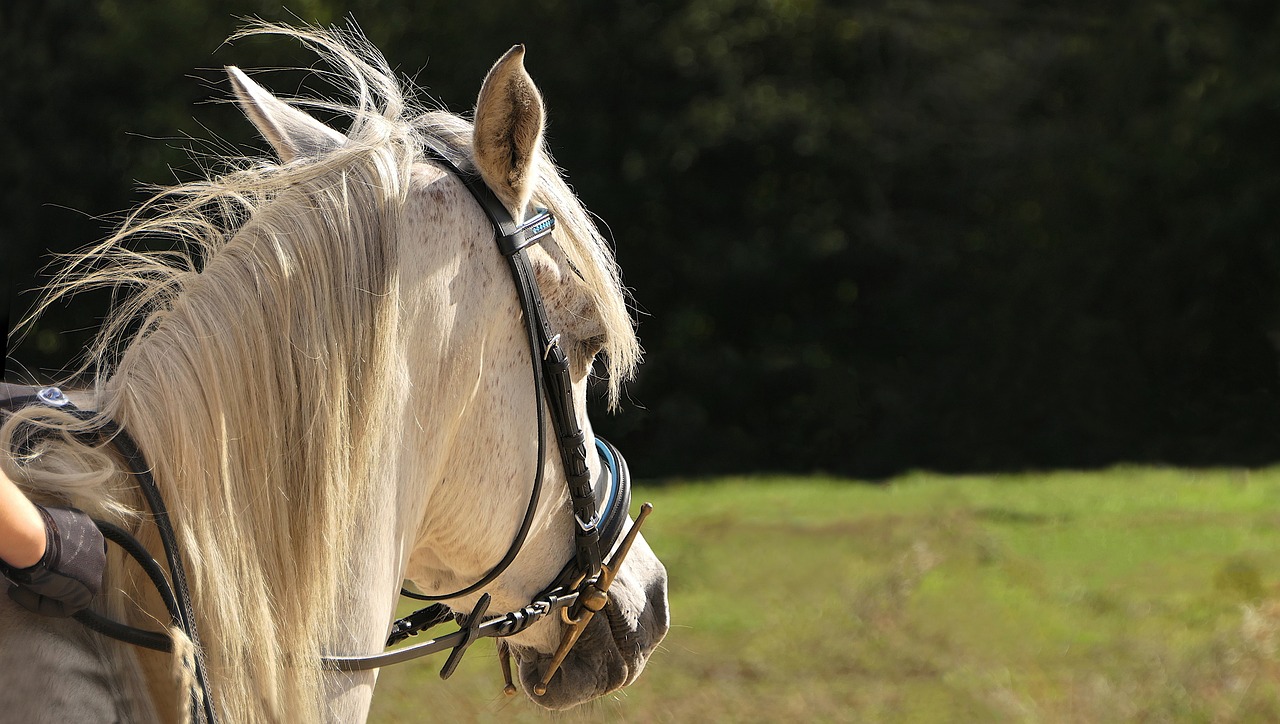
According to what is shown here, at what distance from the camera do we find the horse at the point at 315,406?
126 centimetres

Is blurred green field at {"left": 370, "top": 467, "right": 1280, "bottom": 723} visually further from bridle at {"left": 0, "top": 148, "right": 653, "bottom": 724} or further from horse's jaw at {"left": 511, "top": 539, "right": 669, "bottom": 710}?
bridle at {"left": 0, "top": 148, "right": 653, "bottom": 724}

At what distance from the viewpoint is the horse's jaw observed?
1.74 m

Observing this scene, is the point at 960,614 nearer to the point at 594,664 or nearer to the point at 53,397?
the point at 594,664

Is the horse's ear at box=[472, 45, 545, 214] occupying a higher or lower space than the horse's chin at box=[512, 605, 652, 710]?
higher

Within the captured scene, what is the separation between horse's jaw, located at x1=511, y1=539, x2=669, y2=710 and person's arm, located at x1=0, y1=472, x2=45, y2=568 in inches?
32.5

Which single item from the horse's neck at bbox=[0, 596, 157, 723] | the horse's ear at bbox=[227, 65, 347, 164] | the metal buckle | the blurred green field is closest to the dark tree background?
the blurred green field

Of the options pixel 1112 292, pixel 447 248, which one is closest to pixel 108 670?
pixel 447 248

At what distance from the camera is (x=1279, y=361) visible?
1243 centimetres

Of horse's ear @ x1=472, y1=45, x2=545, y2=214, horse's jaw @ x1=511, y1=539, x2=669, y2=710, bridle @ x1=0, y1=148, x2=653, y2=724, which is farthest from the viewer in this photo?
horse's jaw @ x1=511, y1=539, x2=669, y2=710

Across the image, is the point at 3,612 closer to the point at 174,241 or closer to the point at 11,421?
the point at 11,421

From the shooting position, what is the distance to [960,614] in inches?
228

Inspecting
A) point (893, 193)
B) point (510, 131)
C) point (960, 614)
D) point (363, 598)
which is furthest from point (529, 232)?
point (893, 193)

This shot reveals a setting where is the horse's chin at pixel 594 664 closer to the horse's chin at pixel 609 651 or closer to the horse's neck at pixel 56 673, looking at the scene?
the horse's chin at pixel 609 651

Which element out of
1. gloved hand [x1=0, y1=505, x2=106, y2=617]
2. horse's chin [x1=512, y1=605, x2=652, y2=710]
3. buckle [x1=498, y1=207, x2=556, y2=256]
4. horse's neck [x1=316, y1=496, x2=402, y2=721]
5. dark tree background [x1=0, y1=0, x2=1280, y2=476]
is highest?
buckle [x1=498, y1=207, x2=556, y2=256]
